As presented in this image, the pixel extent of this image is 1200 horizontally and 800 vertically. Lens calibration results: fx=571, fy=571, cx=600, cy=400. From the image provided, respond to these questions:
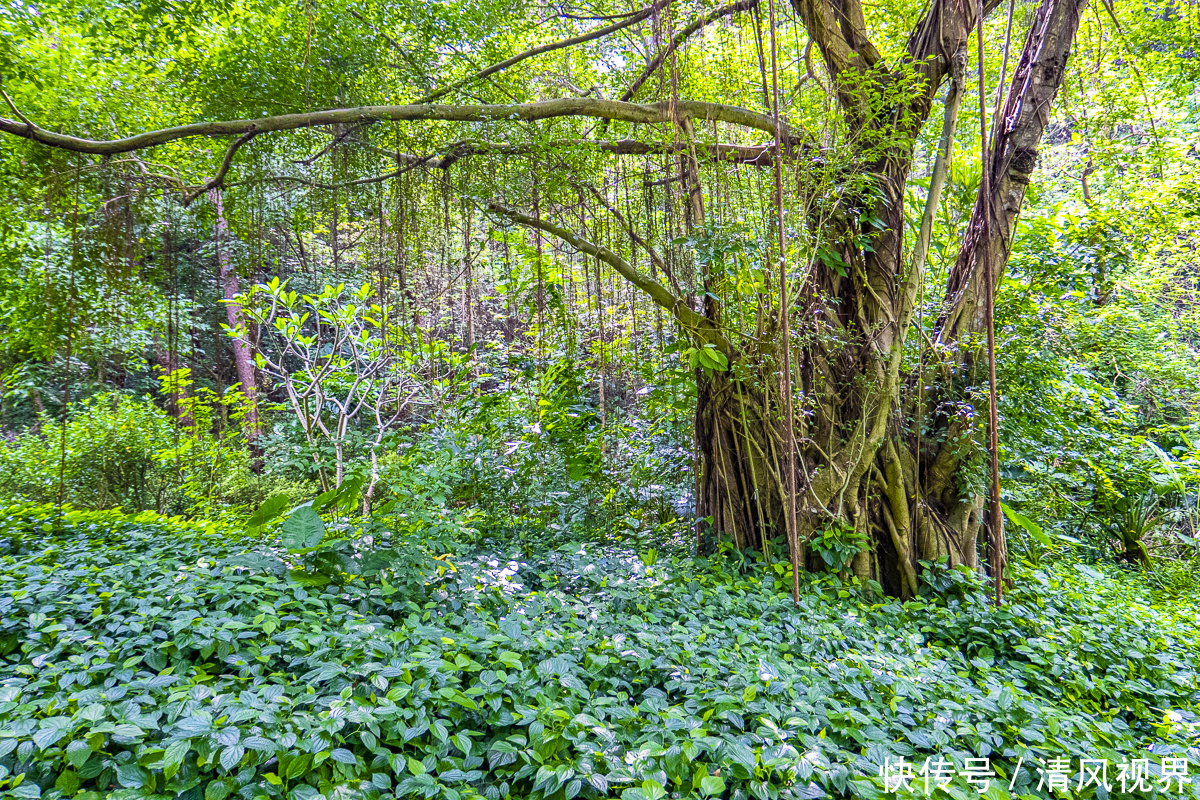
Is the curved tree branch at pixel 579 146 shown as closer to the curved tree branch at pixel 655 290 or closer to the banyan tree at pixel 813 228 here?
the banyan tree at pixel 813 228

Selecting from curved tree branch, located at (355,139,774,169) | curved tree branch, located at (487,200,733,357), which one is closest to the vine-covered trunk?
curved tree branch, located at (487,200,733,357)

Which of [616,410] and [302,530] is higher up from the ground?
[616,410]

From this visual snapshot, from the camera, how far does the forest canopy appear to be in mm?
1306

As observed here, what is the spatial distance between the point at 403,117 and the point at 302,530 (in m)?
1.83

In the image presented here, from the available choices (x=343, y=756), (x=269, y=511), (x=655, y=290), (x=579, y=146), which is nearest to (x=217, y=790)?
(x=343, y=756)

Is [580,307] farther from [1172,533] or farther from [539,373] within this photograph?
[1172,533]

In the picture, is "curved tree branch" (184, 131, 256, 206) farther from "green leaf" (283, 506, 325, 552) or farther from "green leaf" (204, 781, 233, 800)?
"green leaf" (204, 781, 233, 800)

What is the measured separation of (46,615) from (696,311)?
2.63 m

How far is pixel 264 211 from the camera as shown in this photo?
3105mm

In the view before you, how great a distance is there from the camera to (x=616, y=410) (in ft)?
13.1

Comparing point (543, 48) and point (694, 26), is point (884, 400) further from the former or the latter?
point (543, 48)

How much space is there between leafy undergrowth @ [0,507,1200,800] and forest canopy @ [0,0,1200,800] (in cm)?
1

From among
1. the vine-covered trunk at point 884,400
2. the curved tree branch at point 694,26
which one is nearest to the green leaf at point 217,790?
the vine-covered trunk at point 884,400

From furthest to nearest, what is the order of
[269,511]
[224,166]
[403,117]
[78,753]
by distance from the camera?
[224,166], [403,117], [269,511], [78,753]
